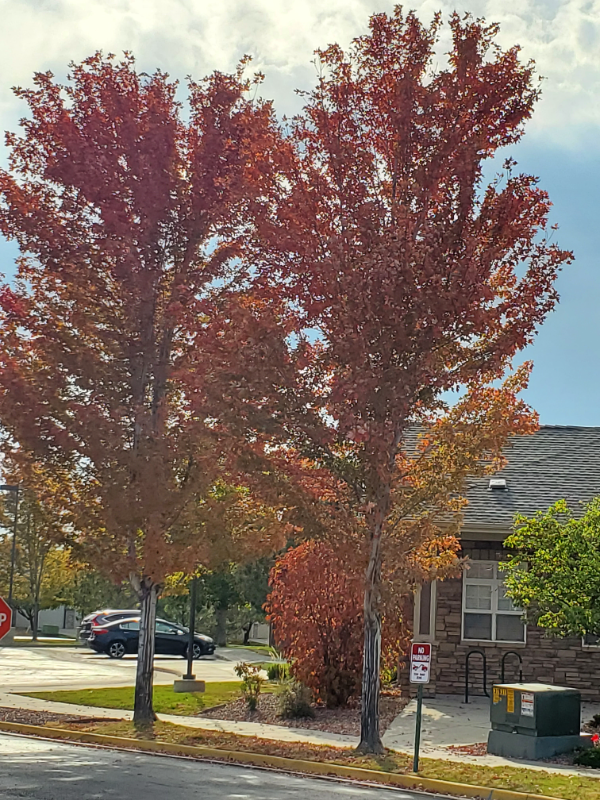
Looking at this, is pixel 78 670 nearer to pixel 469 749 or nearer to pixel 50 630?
pixel 469 749

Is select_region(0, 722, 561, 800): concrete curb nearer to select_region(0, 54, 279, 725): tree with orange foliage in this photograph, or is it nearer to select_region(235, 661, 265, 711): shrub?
select_region(0, 54, 279, 725): tree with orange foliage

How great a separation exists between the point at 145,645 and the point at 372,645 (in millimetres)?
4247

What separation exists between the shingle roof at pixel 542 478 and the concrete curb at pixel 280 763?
27.6ft

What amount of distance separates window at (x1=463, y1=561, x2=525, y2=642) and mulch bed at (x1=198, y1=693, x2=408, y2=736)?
88.1 inches

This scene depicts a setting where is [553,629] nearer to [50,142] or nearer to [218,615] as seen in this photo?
[50,142]

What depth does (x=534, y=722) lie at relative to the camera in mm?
12641

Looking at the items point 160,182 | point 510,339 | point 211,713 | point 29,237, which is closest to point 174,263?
point 160,182

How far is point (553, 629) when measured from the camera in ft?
48.5

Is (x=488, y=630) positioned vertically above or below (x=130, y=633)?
above

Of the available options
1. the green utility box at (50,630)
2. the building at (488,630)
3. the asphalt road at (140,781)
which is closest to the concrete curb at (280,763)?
the asphalt road at (140,781)

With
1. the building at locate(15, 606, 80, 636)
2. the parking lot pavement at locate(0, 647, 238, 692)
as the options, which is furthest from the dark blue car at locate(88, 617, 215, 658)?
the building at locate(15, 606, 80, 636)

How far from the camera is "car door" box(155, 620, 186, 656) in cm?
3381

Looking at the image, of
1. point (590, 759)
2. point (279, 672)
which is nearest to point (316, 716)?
point (279, 672)

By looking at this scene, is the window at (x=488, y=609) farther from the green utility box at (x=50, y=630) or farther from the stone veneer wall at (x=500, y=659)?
the green utility box at (x=50, y=630)
